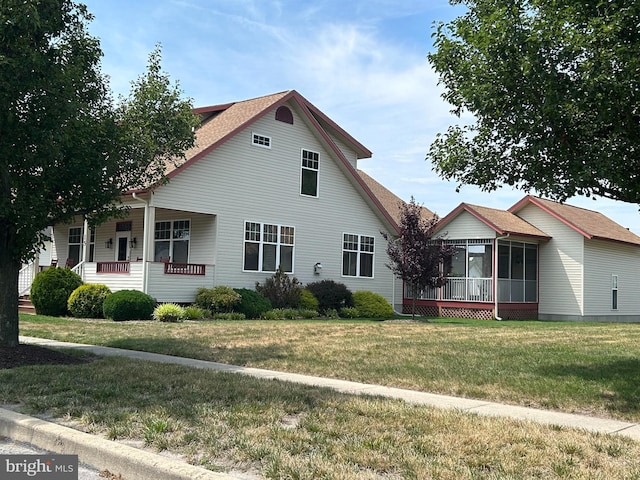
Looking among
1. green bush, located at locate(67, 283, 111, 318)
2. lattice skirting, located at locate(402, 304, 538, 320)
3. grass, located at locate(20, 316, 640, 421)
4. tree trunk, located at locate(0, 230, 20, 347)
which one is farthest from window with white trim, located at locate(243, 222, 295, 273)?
tree trunk, located at locate(0, 230, 20, 347)

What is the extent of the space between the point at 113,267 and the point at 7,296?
1108 centimetres

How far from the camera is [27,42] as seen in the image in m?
10.1

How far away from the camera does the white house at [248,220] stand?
22.3m

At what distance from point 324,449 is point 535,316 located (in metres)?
26.2

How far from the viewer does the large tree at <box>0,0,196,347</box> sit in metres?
9.96

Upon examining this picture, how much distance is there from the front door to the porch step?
3.58m

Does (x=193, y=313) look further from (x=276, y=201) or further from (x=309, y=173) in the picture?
(x=309, y=173)

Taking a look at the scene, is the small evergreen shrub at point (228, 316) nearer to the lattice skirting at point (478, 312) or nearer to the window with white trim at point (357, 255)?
the window with white trim at point (357, 255)

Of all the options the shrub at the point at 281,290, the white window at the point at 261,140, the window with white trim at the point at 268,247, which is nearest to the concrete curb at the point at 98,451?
the shrub at the point at 281,290

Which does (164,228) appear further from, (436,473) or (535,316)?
(436,473)

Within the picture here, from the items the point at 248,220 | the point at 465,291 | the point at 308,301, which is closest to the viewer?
the point at 248,220

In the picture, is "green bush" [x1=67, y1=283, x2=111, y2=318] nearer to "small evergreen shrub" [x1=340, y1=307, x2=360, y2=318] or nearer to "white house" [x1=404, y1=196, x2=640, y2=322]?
"small evergreen shrub" [x1=340, y1=307, x2=360, y2=318]

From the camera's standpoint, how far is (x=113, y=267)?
2236cm

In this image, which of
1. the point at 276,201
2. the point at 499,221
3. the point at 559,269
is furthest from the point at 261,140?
the point at 559,269
